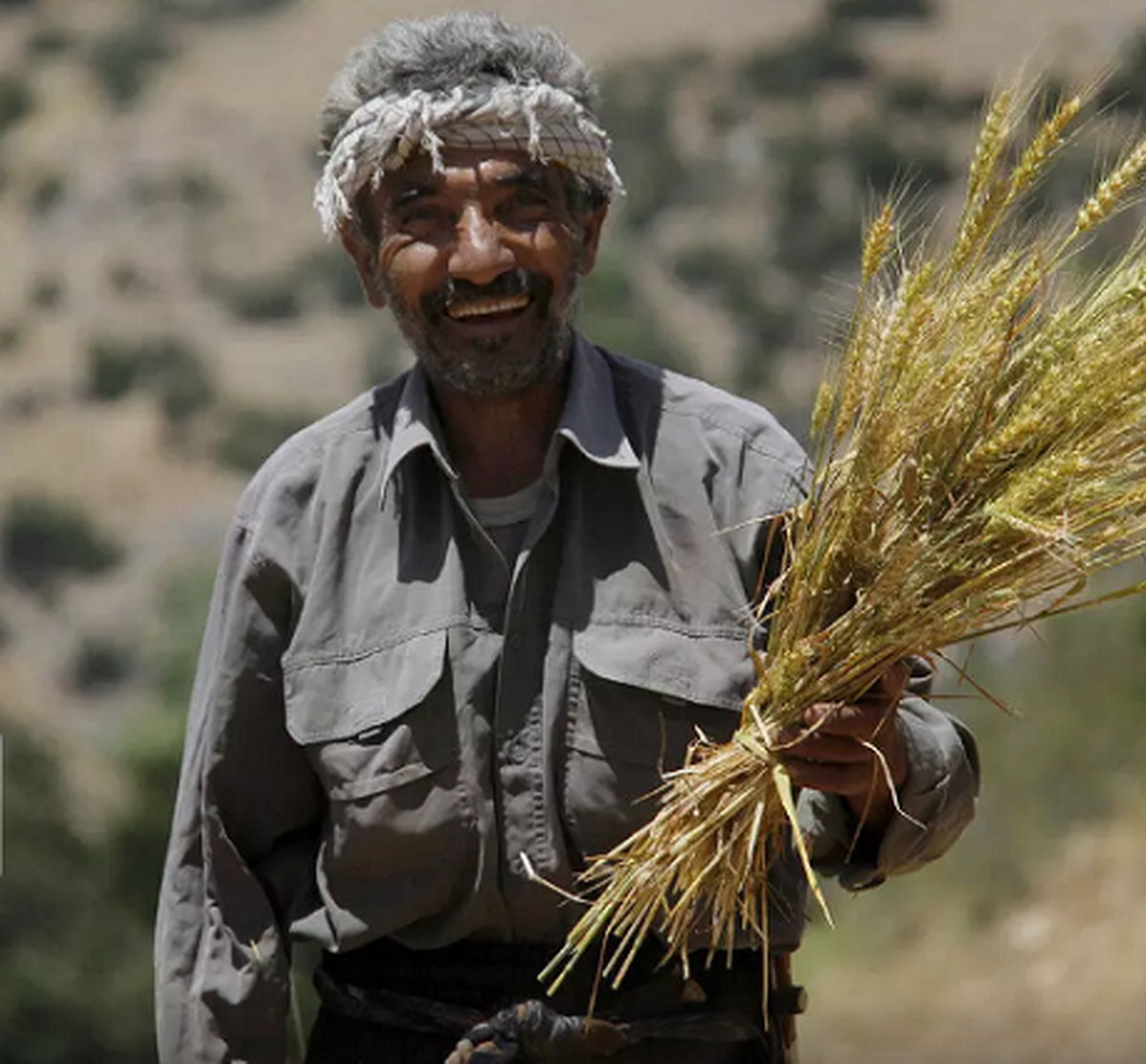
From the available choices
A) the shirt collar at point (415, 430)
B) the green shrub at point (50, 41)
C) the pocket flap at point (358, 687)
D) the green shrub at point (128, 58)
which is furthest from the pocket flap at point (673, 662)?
the green shrub at point (50, 41)

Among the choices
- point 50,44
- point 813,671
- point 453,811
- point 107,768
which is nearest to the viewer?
point 813,671

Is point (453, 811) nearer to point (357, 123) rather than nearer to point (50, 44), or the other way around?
point (357, 123)

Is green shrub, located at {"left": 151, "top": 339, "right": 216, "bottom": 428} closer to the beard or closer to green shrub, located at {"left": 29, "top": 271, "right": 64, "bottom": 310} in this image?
green shrub, located at {"left": 29, "top": 271, "right": 64, "bottom": 310}

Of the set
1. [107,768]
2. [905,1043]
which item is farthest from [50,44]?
[905,1043]

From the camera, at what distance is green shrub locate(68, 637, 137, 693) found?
87.3ft

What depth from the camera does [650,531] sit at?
3.31 metres

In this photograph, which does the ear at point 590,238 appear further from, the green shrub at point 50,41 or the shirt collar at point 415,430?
the green shrub at point 50,41

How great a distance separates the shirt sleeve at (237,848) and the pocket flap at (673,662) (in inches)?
17.8

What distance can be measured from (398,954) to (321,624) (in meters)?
Result: 0.45

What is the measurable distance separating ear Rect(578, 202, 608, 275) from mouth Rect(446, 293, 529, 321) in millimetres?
137

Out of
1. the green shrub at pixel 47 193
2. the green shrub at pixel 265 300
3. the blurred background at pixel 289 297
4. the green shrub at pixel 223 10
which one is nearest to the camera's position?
the blurred background at pixel 289 297

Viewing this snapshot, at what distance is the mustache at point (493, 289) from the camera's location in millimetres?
3336

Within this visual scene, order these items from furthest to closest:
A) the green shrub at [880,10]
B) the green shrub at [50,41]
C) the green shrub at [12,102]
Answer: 1. the green shrub at [50,41]
2. the green shrub at [12,102]
3. the green shrub at [880,10]

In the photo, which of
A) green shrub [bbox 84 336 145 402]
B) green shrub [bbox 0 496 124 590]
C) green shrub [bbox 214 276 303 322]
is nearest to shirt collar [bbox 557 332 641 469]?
green shrub [bbox 0 496 124 590]
